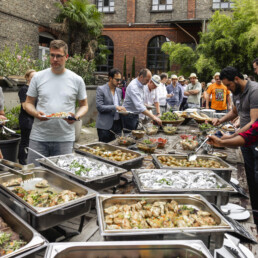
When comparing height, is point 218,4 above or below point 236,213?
above

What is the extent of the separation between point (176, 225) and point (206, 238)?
0.17 m

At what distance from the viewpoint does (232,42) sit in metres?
12.4

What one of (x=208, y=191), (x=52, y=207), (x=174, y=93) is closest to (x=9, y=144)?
(x=52, y=207)

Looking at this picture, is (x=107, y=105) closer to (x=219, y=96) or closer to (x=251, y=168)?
(x=251, y=168)

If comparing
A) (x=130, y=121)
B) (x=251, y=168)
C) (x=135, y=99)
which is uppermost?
(x=135, y=99)

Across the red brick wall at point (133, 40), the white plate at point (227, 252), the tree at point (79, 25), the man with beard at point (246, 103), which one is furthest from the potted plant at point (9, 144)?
the red brick wall at point (133, 40)

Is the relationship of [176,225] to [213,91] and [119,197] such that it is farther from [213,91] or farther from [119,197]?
[213,91]

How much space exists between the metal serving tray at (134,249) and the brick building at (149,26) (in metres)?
16.9

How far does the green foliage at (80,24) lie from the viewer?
41.8 feet

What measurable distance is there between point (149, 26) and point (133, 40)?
4.49 feet

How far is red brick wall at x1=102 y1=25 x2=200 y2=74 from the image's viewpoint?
18.1 m

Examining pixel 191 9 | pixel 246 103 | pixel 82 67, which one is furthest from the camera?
pixel 191 9

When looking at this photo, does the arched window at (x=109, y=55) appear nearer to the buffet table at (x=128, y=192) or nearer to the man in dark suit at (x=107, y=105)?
the man in dark suit at (x=107, y=105)

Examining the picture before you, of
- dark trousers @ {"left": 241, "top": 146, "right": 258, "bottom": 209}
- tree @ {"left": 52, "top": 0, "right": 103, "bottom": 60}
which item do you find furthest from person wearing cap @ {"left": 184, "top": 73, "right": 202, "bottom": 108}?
tree @ {"left": 52, "top": 0, "right": 103, "bottom": 60}
